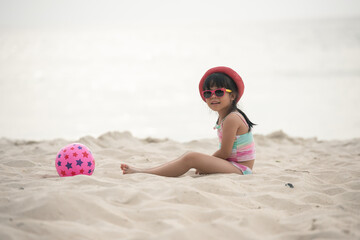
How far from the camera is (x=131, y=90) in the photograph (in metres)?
15.3

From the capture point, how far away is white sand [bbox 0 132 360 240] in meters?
2.08

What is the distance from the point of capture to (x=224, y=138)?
3869 millimetres

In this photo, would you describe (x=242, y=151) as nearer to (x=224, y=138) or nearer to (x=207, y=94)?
(x=224, y=138)

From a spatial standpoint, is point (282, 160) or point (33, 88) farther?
point (33, 88)

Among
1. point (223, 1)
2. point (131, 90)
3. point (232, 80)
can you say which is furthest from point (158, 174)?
point (223, 1)

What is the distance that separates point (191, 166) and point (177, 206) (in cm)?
125

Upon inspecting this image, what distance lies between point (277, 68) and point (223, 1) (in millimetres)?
37728

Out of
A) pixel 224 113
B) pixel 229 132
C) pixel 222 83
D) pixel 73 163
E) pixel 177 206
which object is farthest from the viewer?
pixel 224 113

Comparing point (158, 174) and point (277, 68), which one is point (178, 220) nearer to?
point (158, 174)

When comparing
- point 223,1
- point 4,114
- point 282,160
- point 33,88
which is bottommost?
point 282,160

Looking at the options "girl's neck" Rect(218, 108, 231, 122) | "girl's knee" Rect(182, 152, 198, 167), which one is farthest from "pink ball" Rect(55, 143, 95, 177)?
"girl's neck" Rect(218, 108, 231, 122)

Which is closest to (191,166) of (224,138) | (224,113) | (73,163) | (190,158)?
(190,158)

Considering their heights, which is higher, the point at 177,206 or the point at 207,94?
the point at 207,94

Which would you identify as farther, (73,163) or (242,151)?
(242,151)
